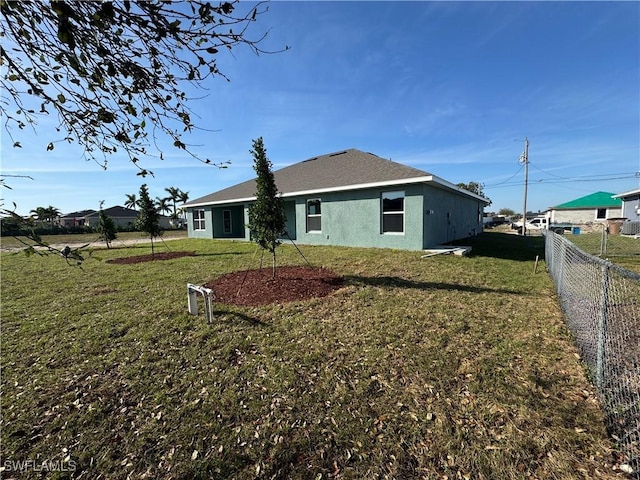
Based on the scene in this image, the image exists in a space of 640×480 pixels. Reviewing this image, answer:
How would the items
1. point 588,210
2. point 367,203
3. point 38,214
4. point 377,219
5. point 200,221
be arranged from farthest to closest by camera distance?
point 588,210 → point 200,221 → point 367,203 → point 377,219 → point 38,214

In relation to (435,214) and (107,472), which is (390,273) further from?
(107,472)

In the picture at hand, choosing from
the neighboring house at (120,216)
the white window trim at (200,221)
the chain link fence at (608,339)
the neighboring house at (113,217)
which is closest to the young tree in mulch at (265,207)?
the chain link fence at (608,339)

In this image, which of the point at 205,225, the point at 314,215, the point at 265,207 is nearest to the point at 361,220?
the point at 314,215

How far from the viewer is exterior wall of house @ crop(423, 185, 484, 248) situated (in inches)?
445

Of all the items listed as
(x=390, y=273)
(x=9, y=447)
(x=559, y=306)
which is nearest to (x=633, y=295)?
(x=559, y=306)

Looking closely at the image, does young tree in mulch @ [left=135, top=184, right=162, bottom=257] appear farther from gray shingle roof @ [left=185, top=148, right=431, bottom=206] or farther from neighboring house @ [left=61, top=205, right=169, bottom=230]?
neighboring house @ [left=61, top=205, right=169, bottom=230]

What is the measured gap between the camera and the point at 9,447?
2434mm

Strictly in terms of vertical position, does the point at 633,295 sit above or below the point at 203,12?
below

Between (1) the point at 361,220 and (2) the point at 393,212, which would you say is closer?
(2) the point at 393,212

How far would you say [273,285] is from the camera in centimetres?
694

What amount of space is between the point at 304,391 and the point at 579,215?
148 ft

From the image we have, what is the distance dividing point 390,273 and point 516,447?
5797mm

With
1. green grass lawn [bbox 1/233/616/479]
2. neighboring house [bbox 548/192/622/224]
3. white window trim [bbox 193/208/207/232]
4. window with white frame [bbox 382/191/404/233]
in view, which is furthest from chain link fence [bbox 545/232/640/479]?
neighboring house [bbox 548/192/622/224]

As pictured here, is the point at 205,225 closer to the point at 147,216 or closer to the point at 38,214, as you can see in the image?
the point at 147,216
